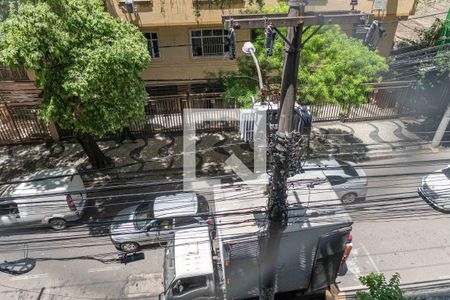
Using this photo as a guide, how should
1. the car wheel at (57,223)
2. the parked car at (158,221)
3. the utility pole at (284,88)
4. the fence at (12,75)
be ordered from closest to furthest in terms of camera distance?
the utility pole at (284,88) < the parked car at (158,221) < the car wheel at (57,223) < the fence at (12,75)

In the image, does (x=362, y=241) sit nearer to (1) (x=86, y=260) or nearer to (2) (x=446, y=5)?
(1) (x=86, y=260)

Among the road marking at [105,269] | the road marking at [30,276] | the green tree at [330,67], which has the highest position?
the green tree at [330,67]

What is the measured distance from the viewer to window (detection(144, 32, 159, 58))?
16328mm

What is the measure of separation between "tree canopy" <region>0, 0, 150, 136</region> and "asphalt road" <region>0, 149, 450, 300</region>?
113 inches

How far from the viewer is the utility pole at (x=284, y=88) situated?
15.4ft

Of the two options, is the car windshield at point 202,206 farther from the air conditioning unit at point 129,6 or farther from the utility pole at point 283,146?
the air conditioning unit at point 129,6

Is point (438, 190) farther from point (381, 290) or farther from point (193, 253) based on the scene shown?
point (193, 253)

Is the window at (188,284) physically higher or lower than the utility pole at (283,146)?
lower

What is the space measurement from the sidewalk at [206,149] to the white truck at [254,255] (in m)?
4.63

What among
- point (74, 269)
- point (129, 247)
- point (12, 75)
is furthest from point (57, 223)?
point (12, 75)

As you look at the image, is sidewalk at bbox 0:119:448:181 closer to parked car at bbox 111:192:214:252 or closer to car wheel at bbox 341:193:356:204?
car wheel at bbox 341:193:356:204

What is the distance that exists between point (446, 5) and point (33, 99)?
117ft

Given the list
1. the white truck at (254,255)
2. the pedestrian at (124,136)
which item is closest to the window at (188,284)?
the white truck at (254,255)

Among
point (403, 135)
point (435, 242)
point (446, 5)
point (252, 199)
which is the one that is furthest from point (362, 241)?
point (446, 5)
